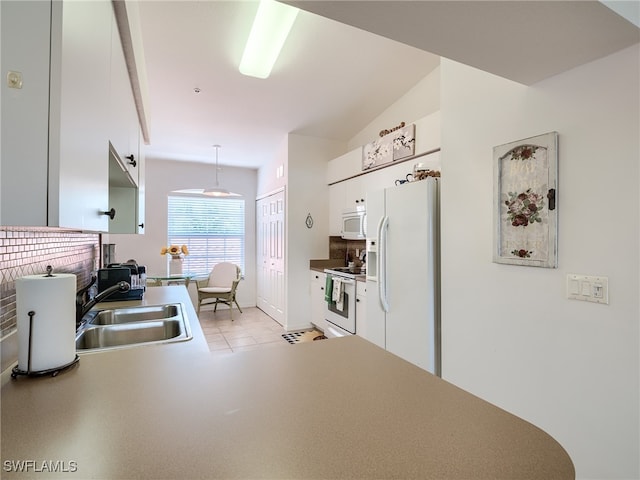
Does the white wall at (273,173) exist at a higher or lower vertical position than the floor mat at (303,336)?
higher

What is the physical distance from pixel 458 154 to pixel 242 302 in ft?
15.9

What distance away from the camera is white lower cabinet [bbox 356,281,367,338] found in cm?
336

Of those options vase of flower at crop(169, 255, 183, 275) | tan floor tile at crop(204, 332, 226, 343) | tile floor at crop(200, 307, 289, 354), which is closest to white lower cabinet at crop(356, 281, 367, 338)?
tile floor at crop(200, 307, 289, 354)

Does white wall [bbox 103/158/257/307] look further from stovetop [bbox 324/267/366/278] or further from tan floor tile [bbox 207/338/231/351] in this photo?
Answer: stovetop [bbox 324/267/366/278]

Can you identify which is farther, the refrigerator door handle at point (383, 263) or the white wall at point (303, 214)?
the white wall at point (303, 214)

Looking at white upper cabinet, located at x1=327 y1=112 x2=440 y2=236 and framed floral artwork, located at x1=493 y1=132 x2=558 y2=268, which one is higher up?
white upper cabinet, located at x1=327 y1=112 x2=440 y2=236

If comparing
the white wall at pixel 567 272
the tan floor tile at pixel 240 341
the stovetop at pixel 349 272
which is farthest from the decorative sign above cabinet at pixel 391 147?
the tan floor tile at pixel 240 341

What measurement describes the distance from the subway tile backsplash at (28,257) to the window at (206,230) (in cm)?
363

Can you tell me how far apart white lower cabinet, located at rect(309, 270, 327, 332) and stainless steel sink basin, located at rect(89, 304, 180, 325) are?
2443mm

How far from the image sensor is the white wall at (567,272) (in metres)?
1.34

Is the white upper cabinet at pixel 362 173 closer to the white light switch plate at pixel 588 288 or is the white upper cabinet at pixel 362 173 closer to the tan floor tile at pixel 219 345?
the white light switch plate at pixel 588 288

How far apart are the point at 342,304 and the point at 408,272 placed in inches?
55.5

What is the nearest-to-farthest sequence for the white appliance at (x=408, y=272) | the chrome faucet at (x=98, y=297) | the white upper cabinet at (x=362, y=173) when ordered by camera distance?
the chrome faucet at (x=98, y=297), the white appliance at (x=408, y=272), the white upper cabinet at (x=362, y=173)

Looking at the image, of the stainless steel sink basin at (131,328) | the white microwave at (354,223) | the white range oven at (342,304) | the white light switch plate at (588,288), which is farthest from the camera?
the white microwave at (354,223)
